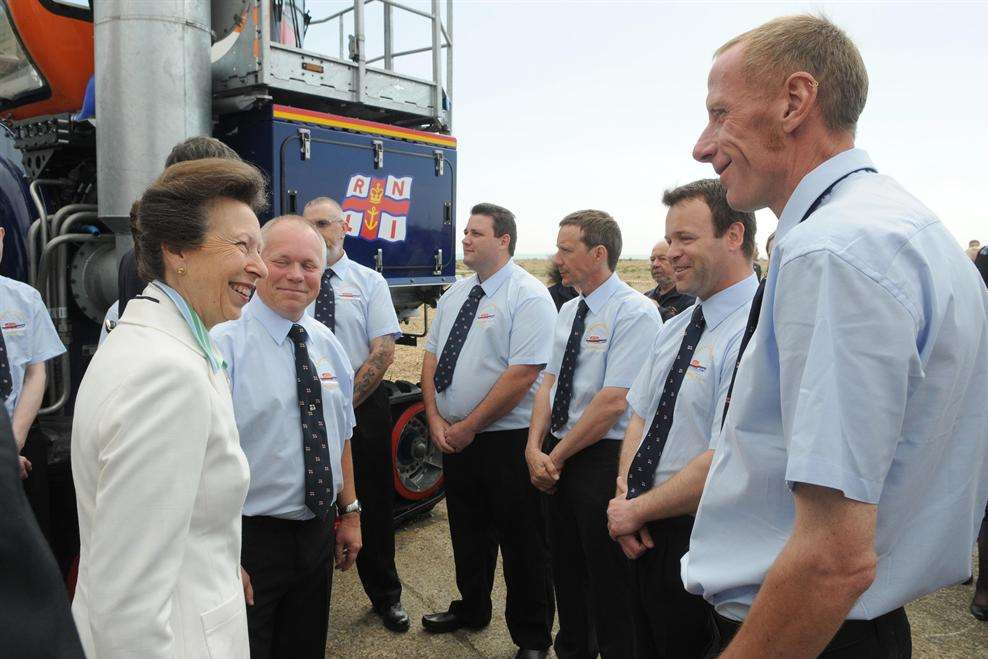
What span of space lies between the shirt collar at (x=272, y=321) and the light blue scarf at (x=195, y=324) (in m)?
0.83

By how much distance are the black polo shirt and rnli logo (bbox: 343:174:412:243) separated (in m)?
2.02

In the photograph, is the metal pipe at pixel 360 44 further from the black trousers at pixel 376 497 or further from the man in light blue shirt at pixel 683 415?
the man in light blue shirt at pixel 683 415

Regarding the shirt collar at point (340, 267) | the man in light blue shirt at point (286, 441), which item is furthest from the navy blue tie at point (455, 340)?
the man in light blue shirt at point (286, 441)

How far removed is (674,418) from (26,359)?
9.95 feet

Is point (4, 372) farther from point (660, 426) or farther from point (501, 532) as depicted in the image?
point (660, 426)

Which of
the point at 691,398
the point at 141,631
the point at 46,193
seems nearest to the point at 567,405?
the point at 691,398

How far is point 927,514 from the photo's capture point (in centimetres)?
129

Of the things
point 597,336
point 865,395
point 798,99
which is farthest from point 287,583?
point 798,99

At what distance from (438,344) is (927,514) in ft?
10.4

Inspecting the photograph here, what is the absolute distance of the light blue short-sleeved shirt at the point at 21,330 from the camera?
3418 millimetres

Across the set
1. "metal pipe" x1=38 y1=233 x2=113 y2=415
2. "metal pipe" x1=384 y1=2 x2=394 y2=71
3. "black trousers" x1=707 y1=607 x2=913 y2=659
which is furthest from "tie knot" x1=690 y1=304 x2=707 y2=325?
"metal pipe" x1=384 y1=2 x2=394 y2=71

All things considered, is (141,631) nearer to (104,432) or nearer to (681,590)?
(104,432)

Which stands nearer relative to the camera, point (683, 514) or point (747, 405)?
point (747, 405)

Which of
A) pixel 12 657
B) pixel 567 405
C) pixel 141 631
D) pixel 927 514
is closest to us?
pixel 12 657
